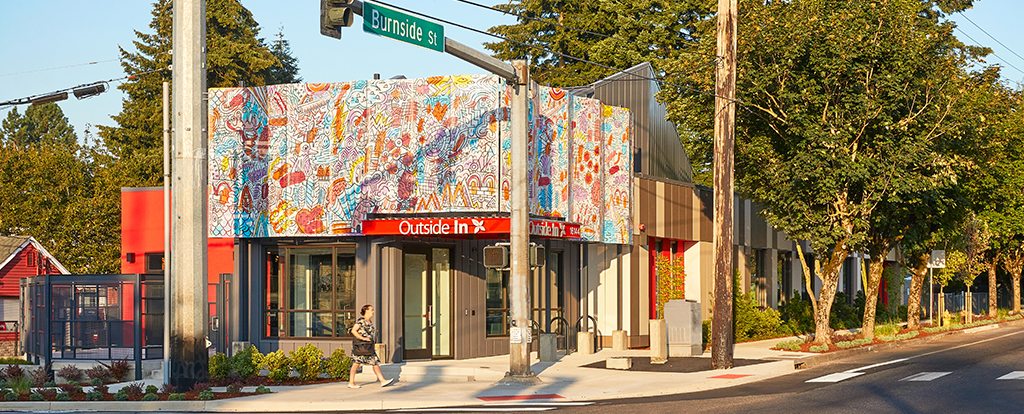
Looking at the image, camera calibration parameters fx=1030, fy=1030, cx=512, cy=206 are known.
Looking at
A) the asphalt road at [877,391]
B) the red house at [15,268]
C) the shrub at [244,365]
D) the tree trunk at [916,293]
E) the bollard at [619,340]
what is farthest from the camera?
the red house at [15,268]

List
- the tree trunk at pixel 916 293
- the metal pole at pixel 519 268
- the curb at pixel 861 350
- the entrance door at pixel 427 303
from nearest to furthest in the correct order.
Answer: the metal pole at pixel 519 268 < the curb at pixel 861 350 < the entrance door at pixel 427 303 < the tree trunk at pixel 916 293

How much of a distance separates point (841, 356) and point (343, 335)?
1242 cm

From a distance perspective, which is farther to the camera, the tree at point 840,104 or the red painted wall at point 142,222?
the red painted wall at point 142,222

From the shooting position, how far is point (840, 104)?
25766 millimetres

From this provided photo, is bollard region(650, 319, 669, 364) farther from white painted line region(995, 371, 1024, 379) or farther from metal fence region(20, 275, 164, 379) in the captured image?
metal fence region(20, 275, 164, 379)

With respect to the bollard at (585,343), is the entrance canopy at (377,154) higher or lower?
higher

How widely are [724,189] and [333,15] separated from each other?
1072 cm

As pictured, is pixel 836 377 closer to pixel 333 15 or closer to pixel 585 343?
pixel 585 343

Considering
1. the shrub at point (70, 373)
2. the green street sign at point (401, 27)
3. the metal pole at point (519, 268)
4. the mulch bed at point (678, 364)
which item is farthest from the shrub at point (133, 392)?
the mulch bed at point (678, 364)

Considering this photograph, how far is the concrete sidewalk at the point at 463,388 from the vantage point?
16.2 metres

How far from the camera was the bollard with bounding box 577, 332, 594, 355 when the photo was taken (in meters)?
26.1

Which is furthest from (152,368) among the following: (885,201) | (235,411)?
(885,201)

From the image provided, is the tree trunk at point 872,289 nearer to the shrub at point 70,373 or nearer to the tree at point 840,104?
the tree at point 840,104

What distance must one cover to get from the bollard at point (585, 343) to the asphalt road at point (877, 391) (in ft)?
19.2
